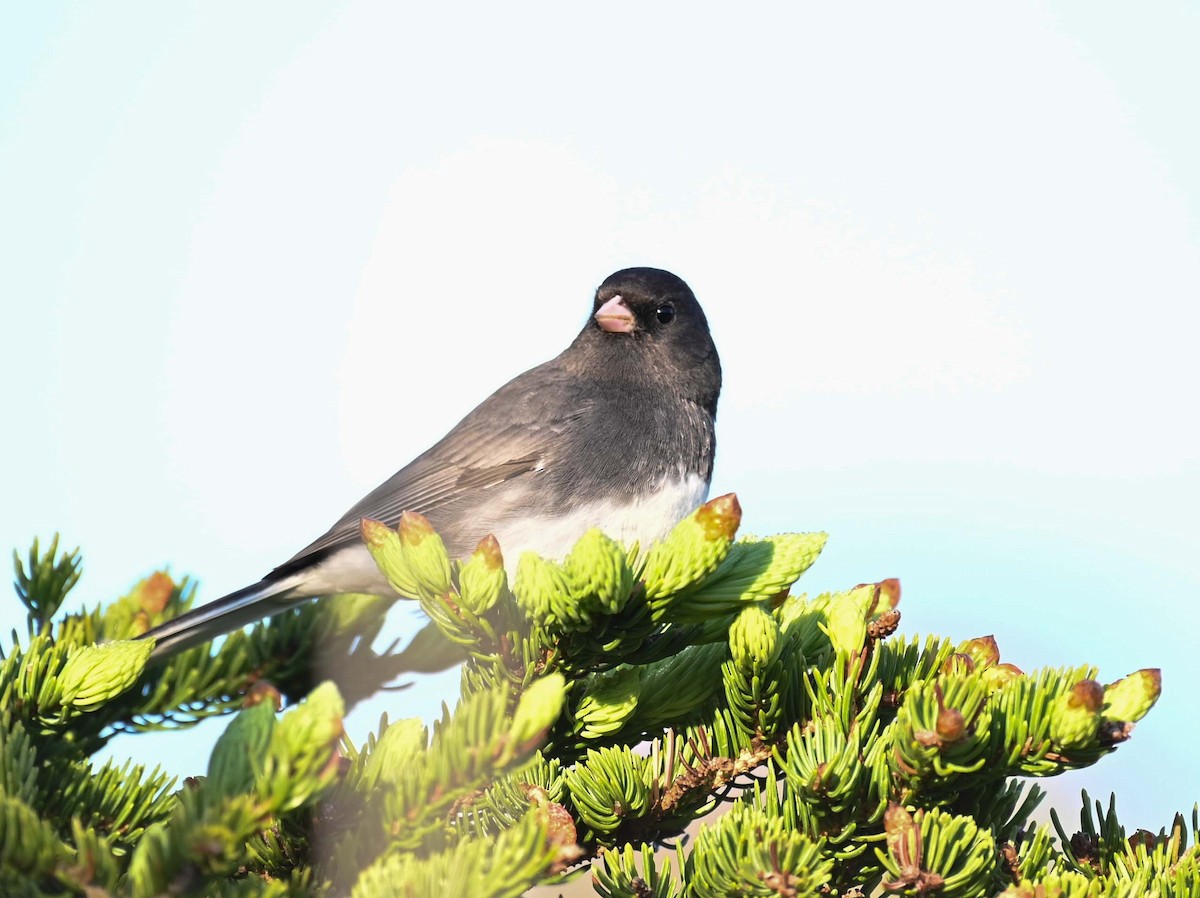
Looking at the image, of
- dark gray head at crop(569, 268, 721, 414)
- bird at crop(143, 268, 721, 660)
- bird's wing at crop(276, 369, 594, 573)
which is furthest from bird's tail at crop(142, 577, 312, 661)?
dark gray head at crop(569, 268, 721, 414)

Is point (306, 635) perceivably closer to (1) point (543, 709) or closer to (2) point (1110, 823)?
(1) point (543, 709)

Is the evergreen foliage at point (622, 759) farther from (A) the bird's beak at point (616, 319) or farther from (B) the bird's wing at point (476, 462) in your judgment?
(A) the bird's beak at point (616, 319)

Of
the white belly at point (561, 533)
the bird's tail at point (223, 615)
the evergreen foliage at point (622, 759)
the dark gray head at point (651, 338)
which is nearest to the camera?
the evergreen foliage at point (622, 759)

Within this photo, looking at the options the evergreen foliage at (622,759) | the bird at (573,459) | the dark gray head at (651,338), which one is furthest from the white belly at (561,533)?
the evergreen foliage at (622,759)

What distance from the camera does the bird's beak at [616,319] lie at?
2859 millimetres

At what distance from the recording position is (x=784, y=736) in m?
1.25

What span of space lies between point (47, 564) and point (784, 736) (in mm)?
1023

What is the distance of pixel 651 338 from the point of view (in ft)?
9.43

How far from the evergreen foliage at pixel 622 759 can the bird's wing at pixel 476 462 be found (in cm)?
114

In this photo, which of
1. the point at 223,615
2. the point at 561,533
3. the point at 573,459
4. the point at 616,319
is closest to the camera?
the point at 223,615

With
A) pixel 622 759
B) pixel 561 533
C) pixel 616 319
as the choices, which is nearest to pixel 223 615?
pixel 561 533

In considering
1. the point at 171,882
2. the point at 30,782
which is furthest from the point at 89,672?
the point at 171,882

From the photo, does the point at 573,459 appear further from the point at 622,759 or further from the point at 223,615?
the point at 622,759

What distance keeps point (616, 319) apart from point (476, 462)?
0.52 m
